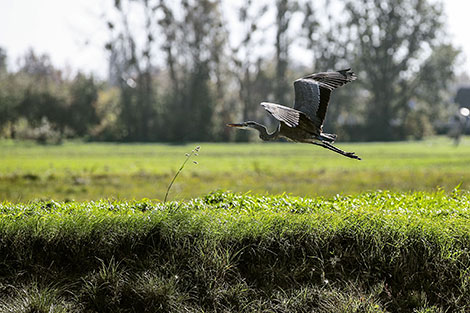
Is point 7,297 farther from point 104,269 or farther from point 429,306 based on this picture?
point 429,306

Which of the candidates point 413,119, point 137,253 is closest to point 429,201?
point 137,253

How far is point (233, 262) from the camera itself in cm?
570

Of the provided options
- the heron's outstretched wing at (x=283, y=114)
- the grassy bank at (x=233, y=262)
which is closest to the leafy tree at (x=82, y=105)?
the grassy bank at (x=233, y=262)

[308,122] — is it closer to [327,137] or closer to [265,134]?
[327,137]

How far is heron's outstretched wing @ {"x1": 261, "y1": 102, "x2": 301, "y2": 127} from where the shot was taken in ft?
16.1

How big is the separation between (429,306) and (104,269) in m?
3.40

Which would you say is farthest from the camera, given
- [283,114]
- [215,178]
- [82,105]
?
[82,105]

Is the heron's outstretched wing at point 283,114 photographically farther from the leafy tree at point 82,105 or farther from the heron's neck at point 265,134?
the leafy tree at point 82,105

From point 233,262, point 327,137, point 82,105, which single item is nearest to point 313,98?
point 327,137

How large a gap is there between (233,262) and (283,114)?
1.73 m

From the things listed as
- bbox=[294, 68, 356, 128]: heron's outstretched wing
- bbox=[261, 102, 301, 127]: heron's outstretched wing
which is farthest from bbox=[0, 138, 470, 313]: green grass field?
bbox=[261, 102, 301, 127]: heron's outstretched wing

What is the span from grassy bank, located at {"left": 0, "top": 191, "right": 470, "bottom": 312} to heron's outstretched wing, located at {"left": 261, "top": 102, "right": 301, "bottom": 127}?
4.36 feet

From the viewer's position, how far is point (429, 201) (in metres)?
7.33

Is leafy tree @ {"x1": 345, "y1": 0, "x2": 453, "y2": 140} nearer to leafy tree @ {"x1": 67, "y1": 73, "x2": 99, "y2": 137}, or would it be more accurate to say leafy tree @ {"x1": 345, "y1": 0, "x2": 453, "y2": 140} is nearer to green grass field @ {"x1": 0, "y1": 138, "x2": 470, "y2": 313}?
leafy tree @ {"x1": 67, "y1": 73, "x2": 99, "y2": 137}
